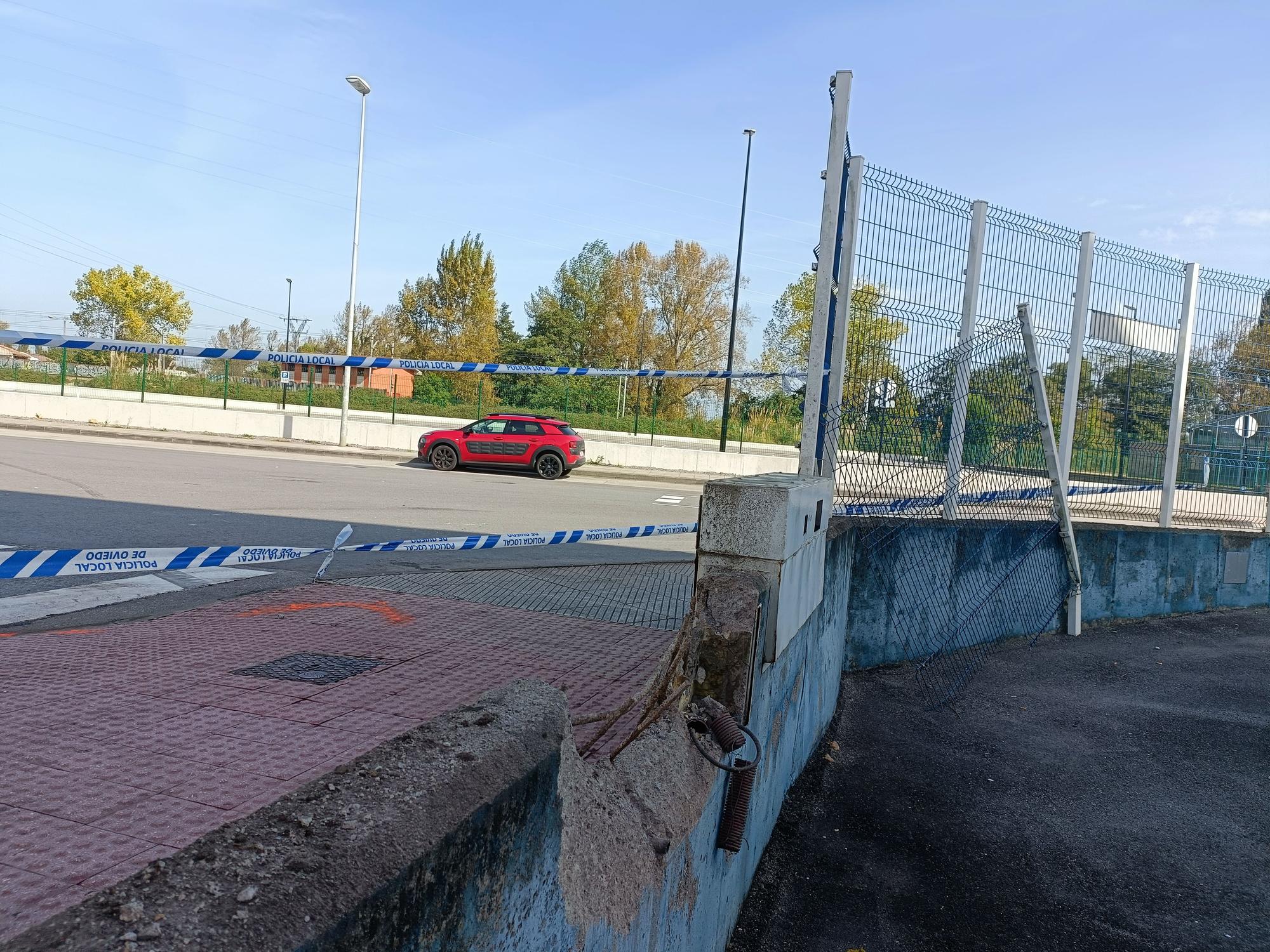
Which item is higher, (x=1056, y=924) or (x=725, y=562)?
(x=725, y=562)

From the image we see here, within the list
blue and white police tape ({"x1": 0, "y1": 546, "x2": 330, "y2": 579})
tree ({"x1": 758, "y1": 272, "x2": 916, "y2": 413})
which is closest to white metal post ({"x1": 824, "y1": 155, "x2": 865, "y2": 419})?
tree ({"x1": 758, "y1": 272, "x2": 916, "y2": 413})

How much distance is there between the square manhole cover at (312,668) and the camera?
5387 mm

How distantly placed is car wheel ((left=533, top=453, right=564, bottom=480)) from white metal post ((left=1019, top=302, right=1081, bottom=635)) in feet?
46.9

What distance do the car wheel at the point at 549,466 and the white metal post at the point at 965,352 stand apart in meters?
15.1

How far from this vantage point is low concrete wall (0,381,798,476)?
94.1ft

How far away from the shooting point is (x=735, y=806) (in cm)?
333

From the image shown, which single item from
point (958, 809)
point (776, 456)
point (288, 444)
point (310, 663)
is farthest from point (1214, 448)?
point (288, 444)

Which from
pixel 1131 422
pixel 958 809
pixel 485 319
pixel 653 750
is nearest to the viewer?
pixel 653 750

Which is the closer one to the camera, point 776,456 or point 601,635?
point 601,635

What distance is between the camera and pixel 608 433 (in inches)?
1277

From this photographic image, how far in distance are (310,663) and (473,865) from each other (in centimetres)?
456

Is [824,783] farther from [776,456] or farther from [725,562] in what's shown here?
[776,456]

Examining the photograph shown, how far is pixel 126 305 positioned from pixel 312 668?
227 ft

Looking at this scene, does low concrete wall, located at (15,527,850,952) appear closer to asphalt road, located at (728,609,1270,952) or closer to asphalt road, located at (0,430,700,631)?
asphalt road, located at (728,609,1270,952)
